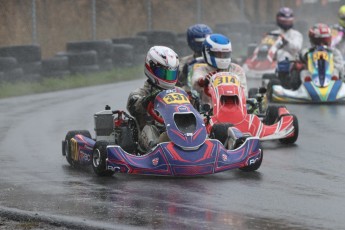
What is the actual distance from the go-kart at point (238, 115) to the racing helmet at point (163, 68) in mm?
1573

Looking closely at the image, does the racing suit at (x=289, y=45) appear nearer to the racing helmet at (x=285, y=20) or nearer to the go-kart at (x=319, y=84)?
the racing helmet at (x=285, y=20)

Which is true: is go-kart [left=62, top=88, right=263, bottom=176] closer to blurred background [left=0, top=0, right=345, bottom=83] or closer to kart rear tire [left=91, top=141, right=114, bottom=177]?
kart rear tire [left=91, top=141, right=114, bottom=177]

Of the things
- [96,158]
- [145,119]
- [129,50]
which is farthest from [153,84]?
[129,50]

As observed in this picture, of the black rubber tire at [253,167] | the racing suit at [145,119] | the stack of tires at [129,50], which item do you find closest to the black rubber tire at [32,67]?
the stack of tires at [129,50]

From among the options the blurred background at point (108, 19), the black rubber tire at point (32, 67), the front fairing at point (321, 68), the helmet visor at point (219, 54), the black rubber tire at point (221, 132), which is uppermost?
Answer: the helmet visor at point (219, 54)

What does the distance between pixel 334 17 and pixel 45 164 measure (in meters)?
42.5

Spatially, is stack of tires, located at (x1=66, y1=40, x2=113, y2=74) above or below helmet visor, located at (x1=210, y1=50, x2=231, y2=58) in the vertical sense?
below

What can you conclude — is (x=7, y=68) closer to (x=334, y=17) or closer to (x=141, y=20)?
(x=141, y=20)

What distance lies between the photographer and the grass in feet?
70.4

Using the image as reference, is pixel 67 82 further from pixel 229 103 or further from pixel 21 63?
pixel 229 103

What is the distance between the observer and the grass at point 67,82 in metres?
21.5

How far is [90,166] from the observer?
36.6 ft

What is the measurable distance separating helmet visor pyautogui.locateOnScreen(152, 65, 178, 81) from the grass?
1020 cm

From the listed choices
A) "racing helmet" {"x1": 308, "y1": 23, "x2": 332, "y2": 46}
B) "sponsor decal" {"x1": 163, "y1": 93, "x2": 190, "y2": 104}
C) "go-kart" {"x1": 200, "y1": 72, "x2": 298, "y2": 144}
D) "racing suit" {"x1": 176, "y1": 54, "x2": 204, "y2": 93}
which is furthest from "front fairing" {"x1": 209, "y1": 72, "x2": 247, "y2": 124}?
"racing helmet" {"x1": 308, "y1": 23, "x2": 332, "y2": 46}
